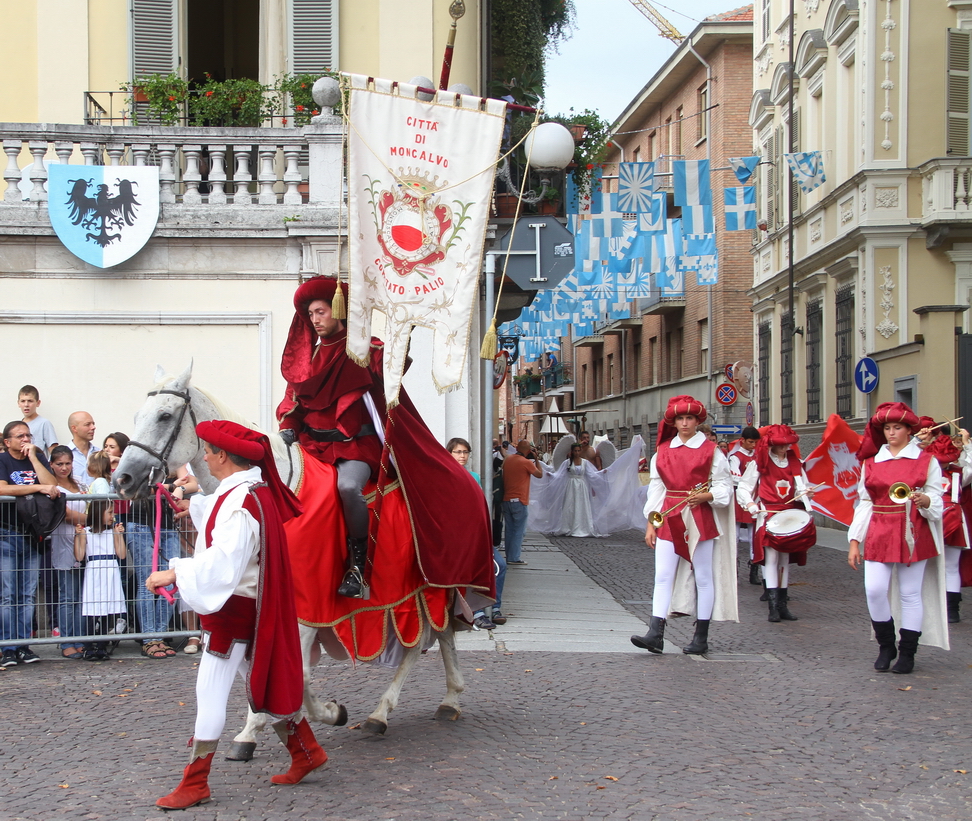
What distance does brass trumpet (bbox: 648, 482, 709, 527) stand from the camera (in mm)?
9188

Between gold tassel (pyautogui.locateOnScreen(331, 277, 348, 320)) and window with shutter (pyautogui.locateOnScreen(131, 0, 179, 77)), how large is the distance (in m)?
8.53

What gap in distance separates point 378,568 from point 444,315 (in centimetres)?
145

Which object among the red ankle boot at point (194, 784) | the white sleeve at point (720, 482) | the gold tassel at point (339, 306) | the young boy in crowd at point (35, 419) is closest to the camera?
the red ankle boot at point (194, 784)

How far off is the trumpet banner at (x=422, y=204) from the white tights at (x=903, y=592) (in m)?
3.98

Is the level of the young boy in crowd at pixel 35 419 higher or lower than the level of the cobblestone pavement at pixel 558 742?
higher

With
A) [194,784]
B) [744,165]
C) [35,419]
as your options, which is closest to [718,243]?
[744,165]

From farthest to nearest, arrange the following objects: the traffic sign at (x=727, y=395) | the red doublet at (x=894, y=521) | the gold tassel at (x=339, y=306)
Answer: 1. the traffic sign at (x=727, y=395)
2. the red doublet at (x=894, y=521)
3. the gold tassel at (x=339, y=306)

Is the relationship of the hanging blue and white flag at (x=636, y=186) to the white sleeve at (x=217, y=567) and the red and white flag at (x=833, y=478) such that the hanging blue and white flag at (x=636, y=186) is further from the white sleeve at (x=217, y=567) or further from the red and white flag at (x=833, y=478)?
the white sleeve at (x=217, y=567)

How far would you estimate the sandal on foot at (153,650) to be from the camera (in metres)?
9.20

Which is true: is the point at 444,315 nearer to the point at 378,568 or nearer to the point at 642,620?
the point at 378,568

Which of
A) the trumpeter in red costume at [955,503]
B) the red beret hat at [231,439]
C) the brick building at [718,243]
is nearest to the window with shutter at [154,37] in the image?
the trumpeter in red costume at [955,503]

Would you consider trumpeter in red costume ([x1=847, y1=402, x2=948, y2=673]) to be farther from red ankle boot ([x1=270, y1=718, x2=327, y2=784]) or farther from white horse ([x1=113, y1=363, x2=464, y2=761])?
red ankle boot ([x1=270, y1=718, x2=327, y2=784])

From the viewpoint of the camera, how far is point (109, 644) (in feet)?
30.6

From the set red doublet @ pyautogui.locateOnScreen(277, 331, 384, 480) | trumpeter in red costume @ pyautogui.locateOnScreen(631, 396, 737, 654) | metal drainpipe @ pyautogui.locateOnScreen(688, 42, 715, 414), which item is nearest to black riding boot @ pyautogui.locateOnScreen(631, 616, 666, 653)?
trumpeter in red costume @ pyautogui.locateOnScreen(631, 396, 737, 654)
